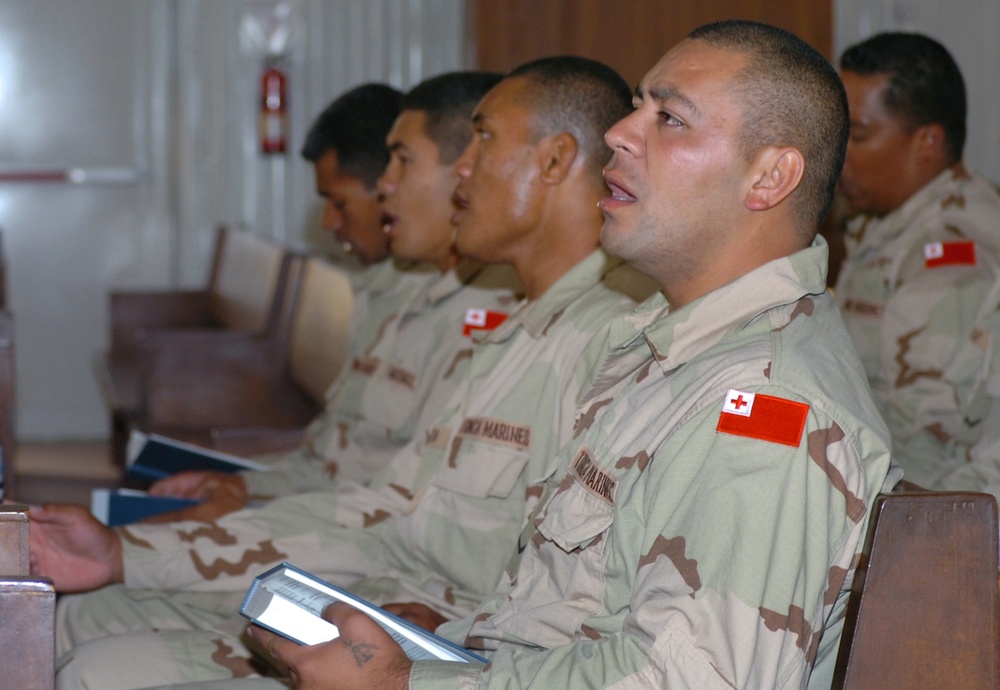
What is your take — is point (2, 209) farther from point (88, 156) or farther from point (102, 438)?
point (102, 438)

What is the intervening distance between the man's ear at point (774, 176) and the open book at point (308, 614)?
61 centimetres

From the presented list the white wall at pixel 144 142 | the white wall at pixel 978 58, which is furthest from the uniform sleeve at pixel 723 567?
the white wall at pixel 144 142

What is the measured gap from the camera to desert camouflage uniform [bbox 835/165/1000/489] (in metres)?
2.51

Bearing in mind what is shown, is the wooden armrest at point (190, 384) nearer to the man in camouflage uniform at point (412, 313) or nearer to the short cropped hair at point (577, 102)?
the man in camouflage uniform at point (412, 313)

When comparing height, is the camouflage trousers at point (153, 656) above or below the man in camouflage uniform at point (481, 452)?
below

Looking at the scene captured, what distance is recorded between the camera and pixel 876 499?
1172 millimetres

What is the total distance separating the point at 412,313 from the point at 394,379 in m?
0.17

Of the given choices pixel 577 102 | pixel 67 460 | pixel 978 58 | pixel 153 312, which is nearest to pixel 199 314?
pixel 153 312

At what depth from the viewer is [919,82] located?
9.56ft

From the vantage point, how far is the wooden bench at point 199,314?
3.94 m

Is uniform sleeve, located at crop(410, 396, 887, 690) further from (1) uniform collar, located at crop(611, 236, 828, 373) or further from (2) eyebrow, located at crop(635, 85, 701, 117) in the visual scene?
(2) eyebrow, located at crop(635, 85, 701, 117)

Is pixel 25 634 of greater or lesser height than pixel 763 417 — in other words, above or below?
below

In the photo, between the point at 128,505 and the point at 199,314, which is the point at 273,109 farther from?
the point at 128,505

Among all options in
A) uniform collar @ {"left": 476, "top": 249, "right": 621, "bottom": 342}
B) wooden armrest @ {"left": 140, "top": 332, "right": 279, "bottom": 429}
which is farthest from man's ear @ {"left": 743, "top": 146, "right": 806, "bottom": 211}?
wooden armrest @ {"left": 140, "top": 332, "right": 279, "bottom": 429}
